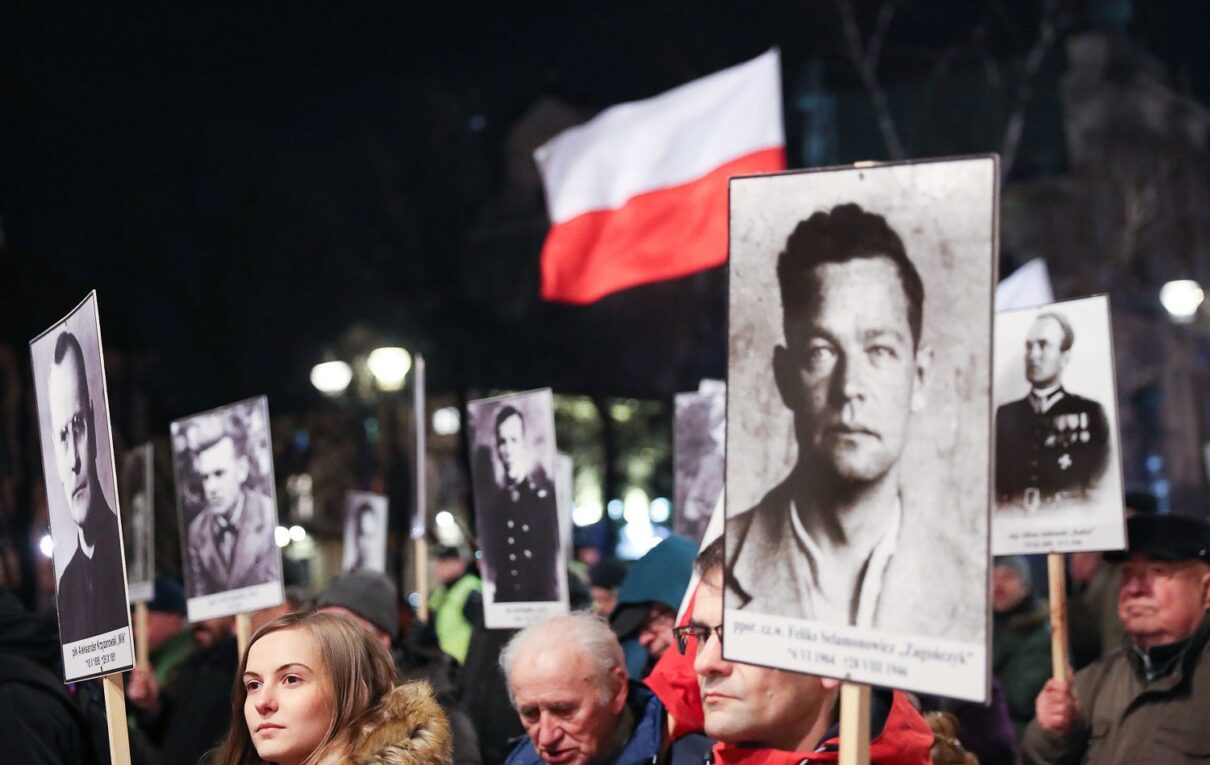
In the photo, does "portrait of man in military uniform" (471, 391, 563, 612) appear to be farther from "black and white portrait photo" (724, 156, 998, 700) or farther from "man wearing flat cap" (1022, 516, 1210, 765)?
"black and white portrait photo" (724, 156, 998, 700)

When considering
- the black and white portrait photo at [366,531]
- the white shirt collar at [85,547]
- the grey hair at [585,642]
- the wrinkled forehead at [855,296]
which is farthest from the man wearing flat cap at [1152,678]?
the black and white portrait photo at [366,531]

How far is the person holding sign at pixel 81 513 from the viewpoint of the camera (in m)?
3.77

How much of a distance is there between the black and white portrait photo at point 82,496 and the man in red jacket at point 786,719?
60.0 inches

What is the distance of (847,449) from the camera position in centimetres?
270

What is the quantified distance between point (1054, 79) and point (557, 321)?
16132 millimetres

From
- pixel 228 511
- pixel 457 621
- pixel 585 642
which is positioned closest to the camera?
pixel 585 642

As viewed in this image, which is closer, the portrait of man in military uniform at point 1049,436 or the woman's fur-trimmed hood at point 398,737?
the woman's fur-trimmed hood at point 398,737

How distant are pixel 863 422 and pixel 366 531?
8538mm

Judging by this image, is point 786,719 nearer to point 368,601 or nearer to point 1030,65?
point 368,601

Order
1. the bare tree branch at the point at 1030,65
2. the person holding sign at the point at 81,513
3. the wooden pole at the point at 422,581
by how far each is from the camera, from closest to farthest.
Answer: the person holding sign at the point at 81,513, the wooden pole at the point at 422,581, the bare tree branch at the point at 1030,65

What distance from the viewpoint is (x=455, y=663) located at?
6695 mm

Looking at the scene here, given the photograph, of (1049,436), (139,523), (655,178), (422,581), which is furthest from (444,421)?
(1049,436)

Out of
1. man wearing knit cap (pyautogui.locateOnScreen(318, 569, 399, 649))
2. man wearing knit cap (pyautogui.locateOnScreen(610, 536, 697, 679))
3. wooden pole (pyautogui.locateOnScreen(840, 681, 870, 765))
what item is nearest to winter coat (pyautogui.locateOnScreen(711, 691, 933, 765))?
wooden pole (pyautogui.locateOnScreen(840, 681, 870, 765))

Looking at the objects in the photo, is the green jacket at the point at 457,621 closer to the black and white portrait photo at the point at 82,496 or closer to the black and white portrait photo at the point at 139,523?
the black and white portrait photo at the point at 139,523
